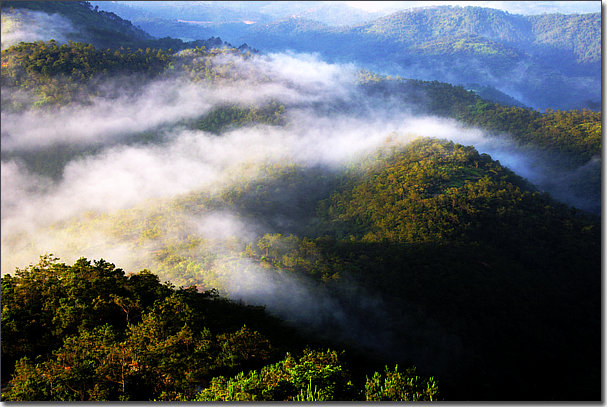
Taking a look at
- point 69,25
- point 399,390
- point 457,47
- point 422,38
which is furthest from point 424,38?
point 399,390

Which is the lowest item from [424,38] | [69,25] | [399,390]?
[399,390]

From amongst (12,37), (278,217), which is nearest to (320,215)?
(278,217)

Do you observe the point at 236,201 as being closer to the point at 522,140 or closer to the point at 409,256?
the point at 409,256

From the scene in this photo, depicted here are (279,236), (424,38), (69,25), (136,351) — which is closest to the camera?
(136,351)

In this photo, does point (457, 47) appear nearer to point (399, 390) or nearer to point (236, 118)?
point (236, 118)

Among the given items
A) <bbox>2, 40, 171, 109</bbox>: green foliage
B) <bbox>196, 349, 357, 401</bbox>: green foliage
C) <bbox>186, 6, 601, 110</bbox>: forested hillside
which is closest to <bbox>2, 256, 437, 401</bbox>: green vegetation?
<bbox>196, 349, 357, 401</bbox>: green foliage

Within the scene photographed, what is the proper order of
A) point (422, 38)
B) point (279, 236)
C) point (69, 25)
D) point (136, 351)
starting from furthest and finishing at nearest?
point (422, 38) → point (69, 25) → point (279, 236) → point (136, 351)

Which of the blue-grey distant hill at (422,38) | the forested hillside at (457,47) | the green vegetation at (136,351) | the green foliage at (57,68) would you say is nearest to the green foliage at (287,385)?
the green vegetation at (136,351)

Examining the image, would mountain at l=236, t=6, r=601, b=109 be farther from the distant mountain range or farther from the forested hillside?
the distant mountain range
